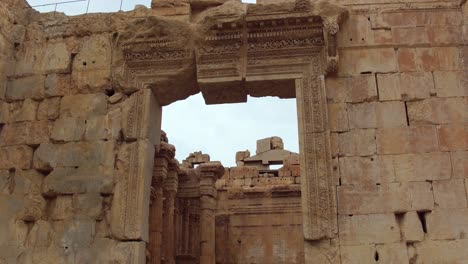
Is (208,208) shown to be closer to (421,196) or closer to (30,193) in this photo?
(30,193)

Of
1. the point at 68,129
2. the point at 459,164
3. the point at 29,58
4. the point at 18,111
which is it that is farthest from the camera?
the point at 29,58

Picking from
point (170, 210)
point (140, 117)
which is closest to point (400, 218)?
point (140, 117)

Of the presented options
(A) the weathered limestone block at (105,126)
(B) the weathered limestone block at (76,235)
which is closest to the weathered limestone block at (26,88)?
(A) the weathered limestone block at (105,126)

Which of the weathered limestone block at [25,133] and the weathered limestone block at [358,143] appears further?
the weathered limestone block at [25,133]

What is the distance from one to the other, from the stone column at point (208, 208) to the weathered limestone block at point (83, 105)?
761cm

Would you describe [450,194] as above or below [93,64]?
below

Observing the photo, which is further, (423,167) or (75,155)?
(75,155)

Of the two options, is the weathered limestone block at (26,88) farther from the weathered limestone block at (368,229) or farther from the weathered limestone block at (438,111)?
the weathered limestone block at (438,111)

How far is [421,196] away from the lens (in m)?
5.94

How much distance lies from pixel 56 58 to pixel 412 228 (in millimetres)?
5442

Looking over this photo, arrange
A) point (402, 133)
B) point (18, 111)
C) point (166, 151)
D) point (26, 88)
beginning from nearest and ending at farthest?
point (402, 133), point (18, 111), point (26, 88), point (166, 151)

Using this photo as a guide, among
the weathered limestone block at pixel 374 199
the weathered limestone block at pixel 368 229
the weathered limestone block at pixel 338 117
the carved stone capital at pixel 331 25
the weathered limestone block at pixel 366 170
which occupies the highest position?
the carved stone capital at pixel 331 25

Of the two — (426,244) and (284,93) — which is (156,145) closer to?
(284,93)

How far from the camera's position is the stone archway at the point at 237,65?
20.7 ft
